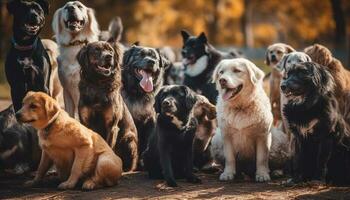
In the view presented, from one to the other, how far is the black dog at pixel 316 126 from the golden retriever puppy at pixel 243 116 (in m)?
0.43

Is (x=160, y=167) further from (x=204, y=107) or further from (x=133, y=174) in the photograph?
(x=204, y=107)

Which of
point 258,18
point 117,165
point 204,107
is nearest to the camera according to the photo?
point 117,165

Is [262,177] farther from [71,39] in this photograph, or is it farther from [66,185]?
[71,39]

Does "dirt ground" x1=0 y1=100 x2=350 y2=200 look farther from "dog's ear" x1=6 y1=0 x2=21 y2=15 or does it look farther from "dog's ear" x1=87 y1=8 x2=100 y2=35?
"dog's ear" x1=87 y1=8 x2=100 y2=35

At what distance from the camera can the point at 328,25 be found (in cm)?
3534

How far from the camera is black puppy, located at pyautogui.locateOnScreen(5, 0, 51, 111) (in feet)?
26.2

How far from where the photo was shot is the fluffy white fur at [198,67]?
11.3 meters

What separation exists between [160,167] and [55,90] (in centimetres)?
273

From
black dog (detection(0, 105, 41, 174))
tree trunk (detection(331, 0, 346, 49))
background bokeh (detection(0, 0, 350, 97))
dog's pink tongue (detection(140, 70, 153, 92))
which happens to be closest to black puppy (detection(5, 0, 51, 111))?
black dog (detection(0, 105, 41, 174))

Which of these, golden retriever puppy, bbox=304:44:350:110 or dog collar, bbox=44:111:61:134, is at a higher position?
golden retriever puppy, bbox=304:44:350:110

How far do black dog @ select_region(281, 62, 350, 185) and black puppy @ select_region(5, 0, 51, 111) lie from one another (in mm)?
3175

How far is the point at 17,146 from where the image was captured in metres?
8.14

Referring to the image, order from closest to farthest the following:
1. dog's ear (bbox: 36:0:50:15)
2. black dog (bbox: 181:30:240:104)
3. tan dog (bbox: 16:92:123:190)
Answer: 1. tan dog (bbox: 16:92:123:190)
2. dog's ear (bbox: 36:0:50:15)
3. black dog (bbox: 181:30:240:104)

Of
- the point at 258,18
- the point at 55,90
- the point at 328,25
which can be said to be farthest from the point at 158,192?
the point at 258,18
